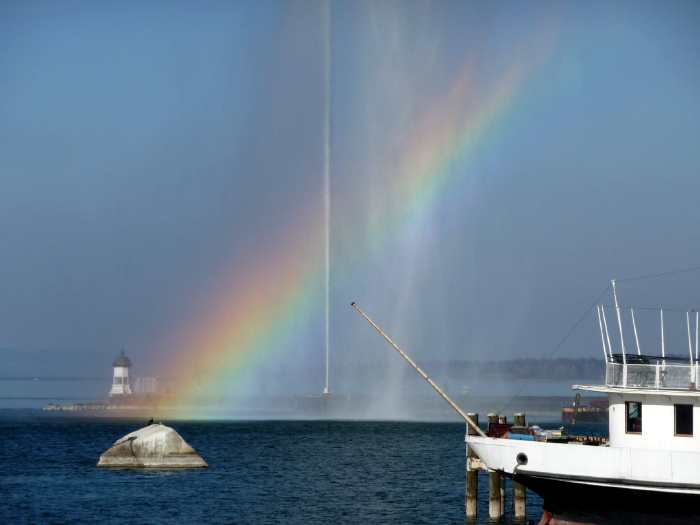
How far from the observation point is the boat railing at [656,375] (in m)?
47.8

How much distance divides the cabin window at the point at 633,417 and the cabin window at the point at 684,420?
1.57 m

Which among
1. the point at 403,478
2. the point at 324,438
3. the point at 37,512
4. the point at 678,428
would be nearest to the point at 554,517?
the point at 678,428

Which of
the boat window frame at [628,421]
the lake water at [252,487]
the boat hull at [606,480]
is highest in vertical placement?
the boat window frame at [628,421]

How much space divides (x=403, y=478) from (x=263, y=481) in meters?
10.9

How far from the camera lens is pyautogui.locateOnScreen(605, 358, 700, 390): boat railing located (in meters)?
47.8

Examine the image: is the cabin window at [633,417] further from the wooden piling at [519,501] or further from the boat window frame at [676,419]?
the wooden piling at [519,501]

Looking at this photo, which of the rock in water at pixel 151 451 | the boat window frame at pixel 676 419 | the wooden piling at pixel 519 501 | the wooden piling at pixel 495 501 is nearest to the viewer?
the boat window frame at pixel 676 419

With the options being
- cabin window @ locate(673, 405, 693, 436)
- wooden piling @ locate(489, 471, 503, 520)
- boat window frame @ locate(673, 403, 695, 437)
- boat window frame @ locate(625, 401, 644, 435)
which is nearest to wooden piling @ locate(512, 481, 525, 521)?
wooden piling @ locate(489, 471, 503, 520)

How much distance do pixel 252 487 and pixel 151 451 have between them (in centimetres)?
1187

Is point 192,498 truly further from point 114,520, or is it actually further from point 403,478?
point 403,478

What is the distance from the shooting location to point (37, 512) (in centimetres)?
6619

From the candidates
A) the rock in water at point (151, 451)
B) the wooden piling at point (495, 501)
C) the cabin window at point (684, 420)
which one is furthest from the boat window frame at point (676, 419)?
the rock in water at point (151, 451)

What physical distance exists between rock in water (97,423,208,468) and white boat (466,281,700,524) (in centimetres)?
4529

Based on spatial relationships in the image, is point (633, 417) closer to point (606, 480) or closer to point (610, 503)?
point (606, 480)
